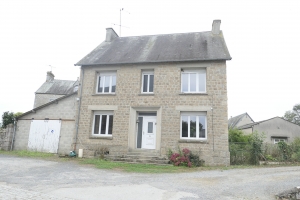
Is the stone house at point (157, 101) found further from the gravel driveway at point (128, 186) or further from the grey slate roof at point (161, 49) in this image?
the gravel driveway at point (128, 186)

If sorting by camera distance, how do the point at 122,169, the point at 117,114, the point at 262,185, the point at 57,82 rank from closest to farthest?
the point at 262,185, the point at 122,169, the point at 117,114, the point at 57,82

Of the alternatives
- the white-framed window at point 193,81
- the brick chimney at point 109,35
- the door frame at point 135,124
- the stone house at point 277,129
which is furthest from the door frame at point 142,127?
the stone house at point 277,129

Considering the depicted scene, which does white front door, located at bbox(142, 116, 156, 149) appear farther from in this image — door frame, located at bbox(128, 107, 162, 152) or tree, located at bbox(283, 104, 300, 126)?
tree, located at bbox(283, 104, 300, 126)

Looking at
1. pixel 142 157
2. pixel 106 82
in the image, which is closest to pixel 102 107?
pixel 106 82

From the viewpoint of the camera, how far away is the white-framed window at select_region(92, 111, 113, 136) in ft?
47.0

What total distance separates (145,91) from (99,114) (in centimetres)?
357

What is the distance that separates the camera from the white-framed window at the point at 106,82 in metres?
15.0

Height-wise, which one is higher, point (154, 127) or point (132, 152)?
point (154, 127)

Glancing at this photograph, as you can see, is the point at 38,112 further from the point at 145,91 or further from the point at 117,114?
the point at 145,91

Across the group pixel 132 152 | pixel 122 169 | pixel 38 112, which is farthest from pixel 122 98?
pixel 38 112

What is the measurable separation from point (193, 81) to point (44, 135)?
11.3 meters

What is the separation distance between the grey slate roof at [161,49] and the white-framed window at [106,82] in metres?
0.95

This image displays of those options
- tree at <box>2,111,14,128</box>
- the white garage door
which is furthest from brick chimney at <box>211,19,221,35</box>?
tree at <box>2,111,14,128</box>

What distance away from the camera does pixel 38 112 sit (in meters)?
16.2
